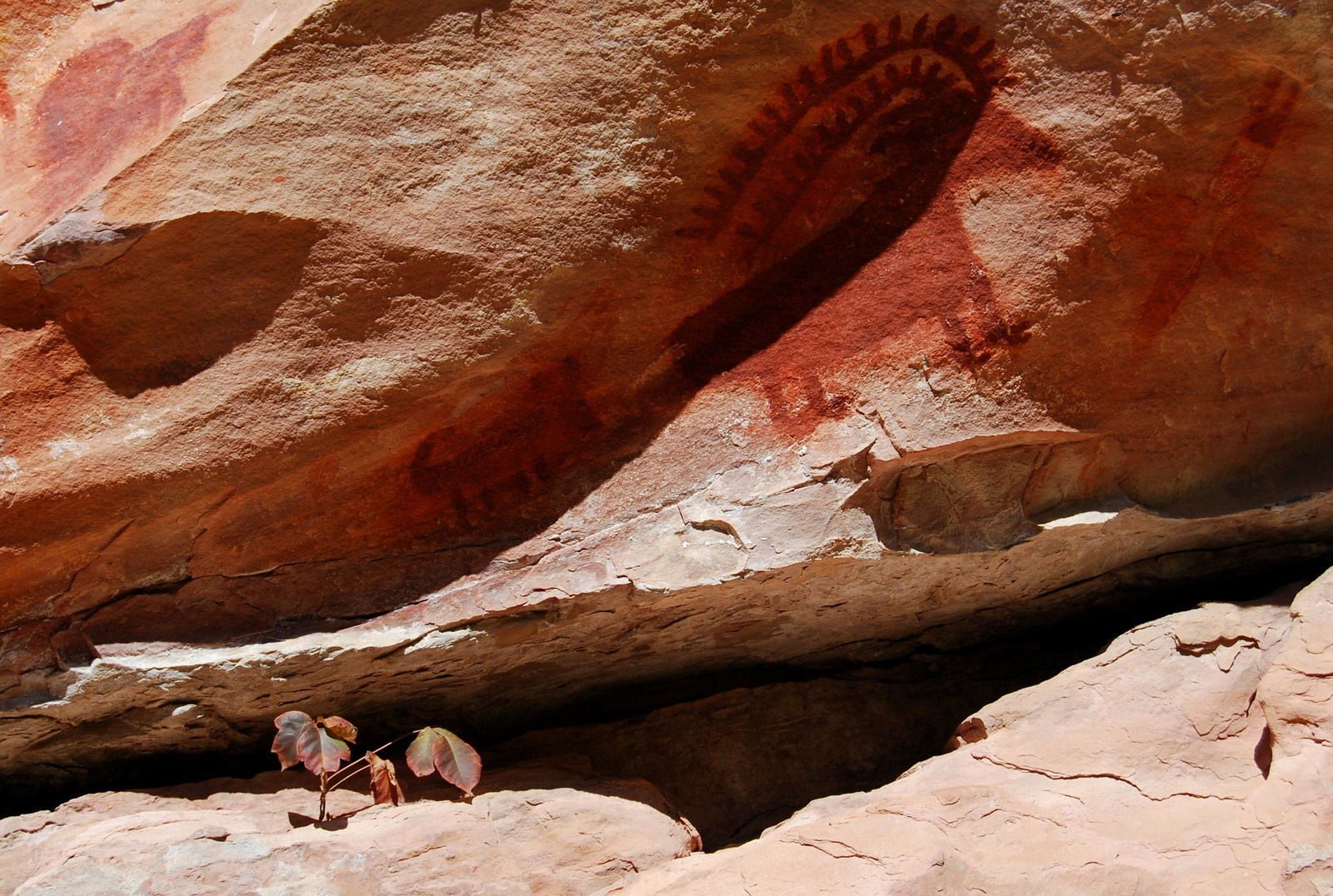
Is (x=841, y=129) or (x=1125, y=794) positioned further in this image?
(x=841, y=129)

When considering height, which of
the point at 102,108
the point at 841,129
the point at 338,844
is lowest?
the point at 338,844

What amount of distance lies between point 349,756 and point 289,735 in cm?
17

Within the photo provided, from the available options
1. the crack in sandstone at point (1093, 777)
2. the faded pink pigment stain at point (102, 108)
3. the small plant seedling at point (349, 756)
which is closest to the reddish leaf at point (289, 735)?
the small plant seedling at point (349, 756)

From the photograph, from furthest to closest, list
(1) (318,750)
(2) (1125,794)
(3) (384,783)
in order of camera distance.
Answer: (3) (384,783), (1) (318,750), (2) (1125,794)

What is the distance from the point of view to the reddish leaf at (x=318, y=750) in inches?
83.1

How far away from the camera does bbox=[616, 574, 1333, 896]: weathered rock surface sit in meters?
1.82

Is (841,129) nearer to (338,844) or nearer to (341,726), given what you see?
(341,726)

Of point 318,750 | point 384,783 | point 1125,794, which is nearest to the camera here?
point 1125,794

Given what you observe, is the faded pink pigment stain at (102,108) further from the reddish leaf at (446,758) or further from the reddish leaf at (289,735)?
the reddish leaf at (446,758)

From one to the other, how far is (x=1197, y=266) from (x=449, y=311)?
1.59 metres

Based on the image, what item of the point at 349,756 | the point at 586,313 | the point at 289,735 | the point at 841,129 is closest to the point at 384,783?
the point at 349,756

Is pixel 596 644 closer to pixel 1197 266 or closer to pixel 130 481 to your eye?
pixel 130 481

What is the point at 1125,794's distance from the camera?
2018mm

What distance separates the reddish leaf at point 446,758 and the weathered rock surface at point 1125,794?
A: 1.43 feet
